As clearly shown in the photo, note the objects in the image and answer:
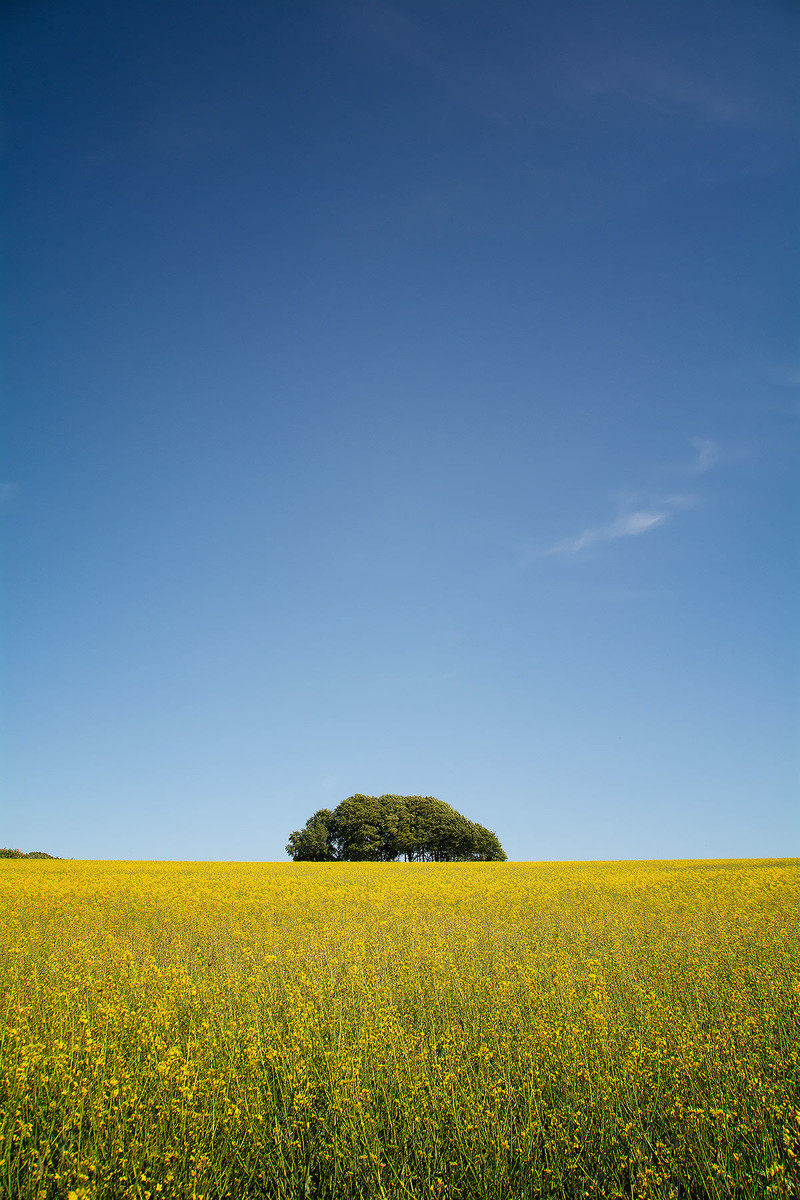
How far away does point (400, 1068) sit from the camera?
454 cm

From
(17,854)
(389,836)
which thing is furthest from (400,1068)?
(389,836)

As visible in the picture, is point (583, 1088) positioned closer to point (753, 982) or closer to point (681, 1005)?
point (681, 1005)

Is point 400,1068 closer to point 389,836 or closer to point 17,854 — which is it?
point 17,854

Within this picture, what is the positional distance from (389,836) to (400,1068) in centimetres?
6429

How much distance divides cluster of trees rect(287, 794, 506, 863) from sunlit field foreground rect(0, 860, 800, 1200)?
5774 centimetres

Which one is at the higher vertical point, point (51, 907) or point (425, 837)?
point (51, 907)

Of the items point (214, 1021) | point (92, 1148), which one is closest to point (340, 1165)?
point (92, 1148)

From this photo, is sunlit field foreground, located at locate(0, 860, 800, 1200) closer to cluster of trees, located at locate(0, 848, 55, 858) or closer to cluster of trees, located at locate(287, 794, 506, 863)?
cluster of trees, located at locate(0, 848, 55, 858)

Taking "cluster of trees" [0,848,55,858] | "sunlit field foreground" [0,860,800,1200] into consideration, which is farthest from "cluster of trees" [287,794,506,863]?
"sunlit field foreground" [0,860,800,1200]

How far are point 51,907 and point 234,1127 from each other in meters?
10.8

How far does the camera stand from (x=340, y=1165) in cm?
382

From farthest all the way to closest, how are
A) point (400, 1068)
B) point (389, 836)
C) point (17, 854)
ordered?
point (389, 836), point (17, 854), point (400, 1068)

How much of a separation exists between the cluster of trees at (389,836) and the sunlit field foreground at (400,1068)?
57.7 m

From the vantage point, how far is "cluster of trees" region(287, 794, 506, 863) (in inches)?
2493
